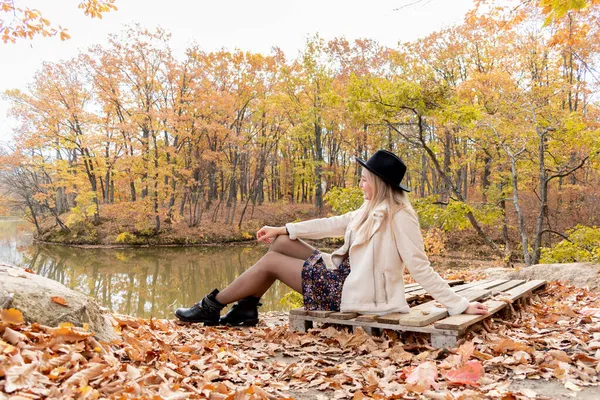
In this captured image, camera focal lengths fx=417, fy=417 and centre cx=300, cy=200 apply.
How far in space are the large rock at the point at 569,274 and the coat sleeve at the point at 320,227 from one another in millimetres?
3269

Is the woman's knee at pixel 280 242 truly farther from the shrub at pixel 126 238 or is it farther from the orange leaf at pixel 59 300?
the shrub at pixel 126 238

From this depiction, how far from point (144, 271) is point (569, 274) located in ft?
39.0

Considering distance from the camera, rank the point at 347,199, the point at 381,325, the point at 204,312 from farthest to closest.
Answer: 1. the point at 347,199
2. the point at 204,312
3. the point at 381,325

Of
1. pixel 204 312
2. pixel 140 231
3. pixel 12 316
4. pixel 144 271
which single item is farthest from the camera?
pixel 140 231

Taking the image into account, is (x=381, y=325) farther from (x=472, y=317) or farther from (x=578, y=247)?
(x=578, y=247)

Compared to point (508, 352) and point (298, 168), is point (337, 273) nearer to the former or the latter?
point (508, 352)

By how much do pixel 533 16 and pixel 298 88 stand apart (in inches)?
528

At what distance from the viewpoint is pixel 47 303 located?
231 centimetres

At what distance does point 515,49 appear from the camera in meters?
13.7

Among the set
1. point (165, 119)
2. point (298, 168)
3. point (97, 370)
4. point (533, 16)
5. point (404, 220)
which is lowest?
point (97, 370)

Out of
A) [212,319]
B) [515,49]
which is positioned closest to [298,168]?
[515,49]

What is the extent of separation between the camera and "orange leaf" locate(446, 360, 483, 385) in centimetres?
206

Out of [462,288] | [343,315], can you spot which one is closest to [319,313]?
[343,315]

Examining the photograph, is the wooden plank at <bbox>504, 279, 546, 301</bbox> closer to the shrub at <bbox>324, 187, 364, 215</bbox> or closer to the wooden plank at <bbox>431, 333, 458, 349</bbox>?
the wooden plank at <bbox>431, 333, 458, 349</bbox>
